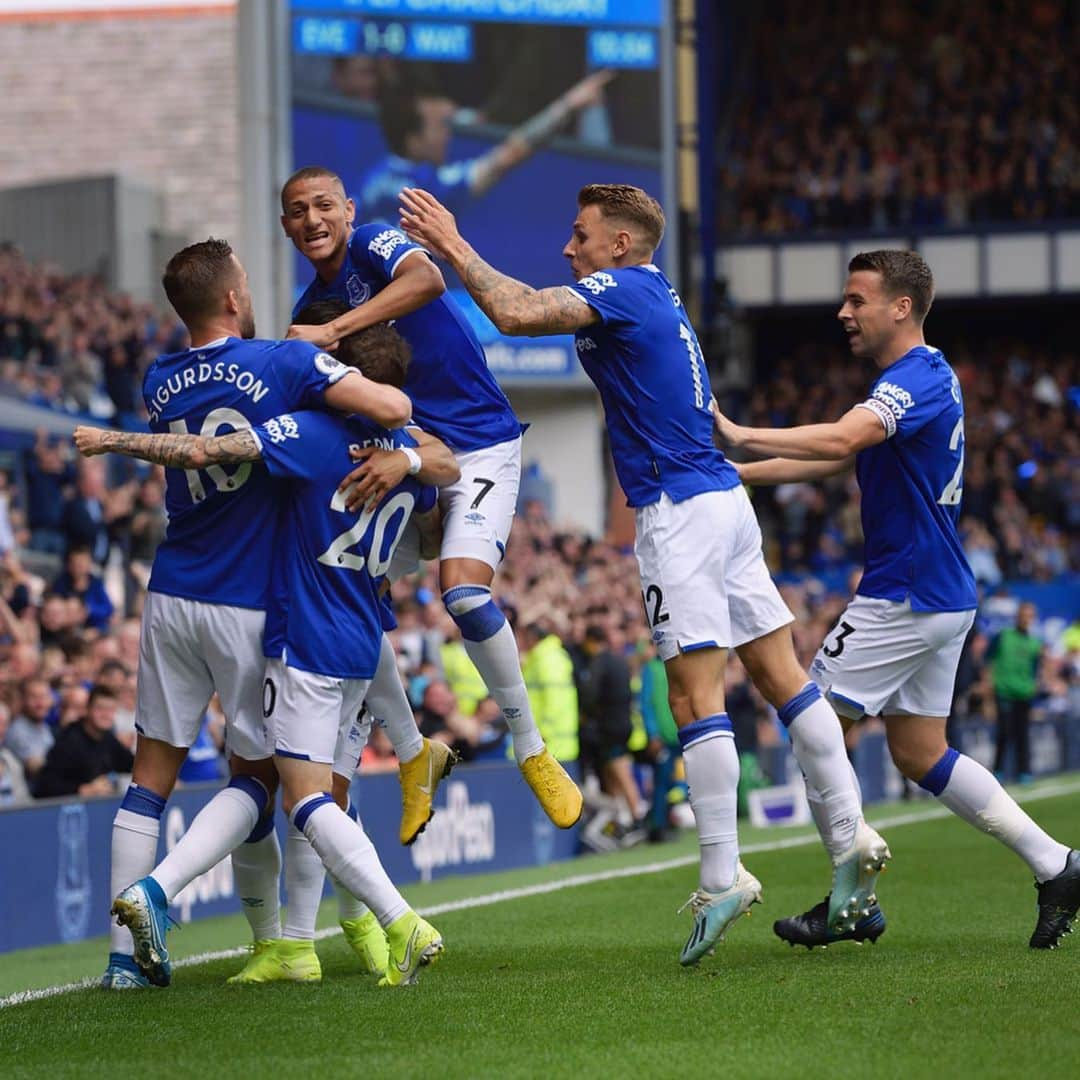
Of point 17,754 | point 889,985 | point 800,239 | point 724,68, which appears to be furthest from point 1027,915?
point 724,68

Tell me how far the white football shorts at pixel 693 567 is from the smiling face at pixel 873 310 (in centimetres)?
87

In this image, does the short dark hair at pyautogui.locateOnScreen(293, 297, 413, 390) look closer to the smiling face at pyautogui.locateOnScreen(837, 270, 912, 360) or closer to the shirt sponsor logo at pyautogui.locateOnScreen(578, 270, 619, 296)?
the shirt sponsor logo at pyautogui.locateOnScreen(578, 270, 619, 296)

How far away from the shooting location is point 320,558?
6387mm

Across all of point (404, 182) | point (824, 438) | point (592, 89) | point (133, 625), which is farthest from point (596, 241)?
point (592, 89)

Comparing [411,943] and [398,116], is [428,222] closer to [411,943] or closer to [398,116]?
[411,943]

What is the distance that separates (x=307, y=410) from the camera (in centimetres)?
649

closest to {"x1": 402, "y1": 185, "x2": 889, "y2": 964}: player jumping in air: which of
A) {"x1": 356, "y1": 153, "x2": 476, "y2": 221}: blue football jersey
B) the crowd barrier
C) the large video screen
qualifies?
the crowd barrier

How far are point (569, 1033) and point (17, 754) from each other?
6.86 meters

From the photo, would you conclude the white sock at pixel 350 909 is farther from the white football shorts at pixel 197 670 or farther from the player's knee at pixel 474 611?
the player's knee at pixel 474 611

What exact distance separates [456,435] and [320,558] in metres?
1.00

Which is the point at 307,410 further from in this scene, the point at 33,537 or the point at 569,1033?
the point at 33,537

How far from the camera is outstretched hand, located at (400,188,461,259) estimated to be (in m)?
6.59

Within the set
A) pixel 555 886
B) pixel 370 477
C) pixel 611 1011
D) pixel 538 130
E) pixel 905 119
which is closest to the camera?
pixel 611 1011

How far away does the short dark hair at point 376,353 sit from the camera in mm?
6758
